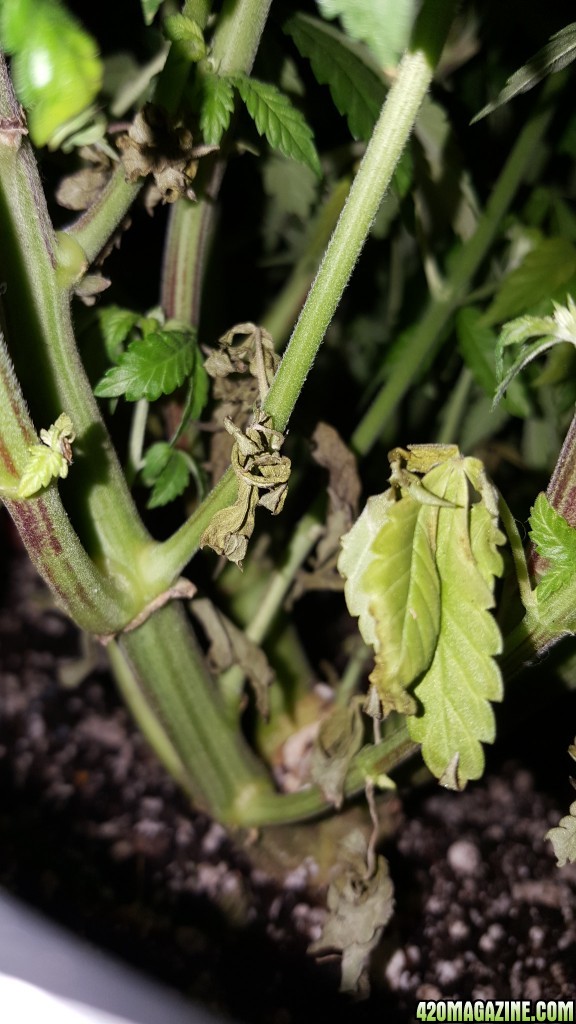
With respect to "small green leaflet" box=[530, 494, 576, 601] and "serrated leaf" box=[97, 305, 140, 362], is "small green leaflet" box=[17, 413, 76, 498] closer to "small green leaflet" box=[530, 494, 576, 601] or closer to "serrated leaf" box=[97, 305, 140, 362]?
"serrated leaf" box=[97, 305, 140, 362]

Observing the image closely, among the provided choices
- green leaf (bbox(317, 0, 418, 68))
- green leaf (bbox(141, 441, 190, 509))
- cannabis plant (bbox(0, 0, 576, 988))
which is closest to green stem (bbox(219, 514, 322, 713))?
cannabis plant (bbox(0, 0, 576, 988))

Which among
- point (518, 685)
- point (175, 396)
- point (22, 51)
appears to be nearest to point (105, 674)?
point (175, 396)

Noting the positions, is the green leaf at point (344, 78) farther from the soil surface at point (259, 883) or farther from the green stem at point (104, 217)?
the soil surface at point (259, 883)

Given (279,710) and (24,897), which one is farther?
(279,710)

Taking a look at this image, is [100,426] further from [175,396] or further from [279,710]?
[279,710]

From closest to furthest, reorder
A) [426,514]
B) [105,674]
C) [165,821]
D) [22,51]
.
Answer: [22,51]
[426,514]
[165,821]
[105,674]

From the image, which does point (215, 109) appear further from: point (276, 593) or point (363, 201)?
point (276, 593)

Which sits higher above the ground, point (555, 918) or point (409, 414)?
point (409, 414)
